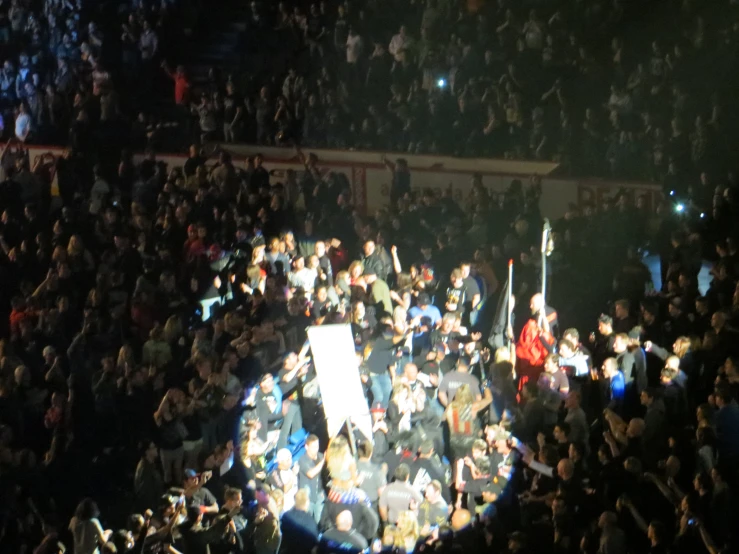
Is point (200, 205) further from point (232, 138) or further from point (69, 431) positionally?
point (69, 431)

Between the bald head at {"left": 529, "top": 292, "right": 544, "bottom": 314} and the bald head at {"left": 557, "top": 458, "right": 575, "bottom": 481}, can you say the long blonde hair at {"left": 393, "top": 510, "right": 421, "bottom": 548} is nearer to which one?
the bald head at {"left": 557, "top": 458, "right": 575, "bottom": 481}

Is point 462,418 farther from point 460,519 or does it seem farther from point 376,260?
point 376,260

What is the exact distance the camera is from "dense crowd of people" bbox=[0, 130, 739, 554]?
24.4ft

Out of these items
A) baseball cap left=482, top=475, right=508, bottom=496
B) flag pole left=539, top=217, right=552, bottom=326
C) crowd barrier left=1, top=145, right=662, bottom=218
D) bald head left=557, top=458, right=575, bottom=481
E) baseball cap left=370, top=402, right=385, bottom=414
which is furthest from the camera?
crowd barrier left=1, top=145, right=662, bottom=218

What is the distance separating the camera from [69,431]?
8875 mm

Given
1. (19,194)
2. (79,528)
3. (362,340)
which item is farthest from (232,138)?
(79,528)

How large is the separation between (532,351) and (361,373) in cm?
161

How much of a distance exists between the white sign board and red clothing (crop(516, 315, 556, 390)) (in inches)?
59.5

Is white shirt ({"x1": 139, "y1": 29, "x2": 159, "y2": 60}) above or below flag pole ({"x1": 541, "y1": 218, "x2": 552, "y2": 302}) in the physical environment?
above

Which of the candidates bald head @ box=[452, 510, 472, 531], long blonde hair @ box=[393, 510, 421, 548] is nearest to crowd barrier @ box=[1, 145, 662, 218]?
bald head @ box=[452, 510, 472, 531]

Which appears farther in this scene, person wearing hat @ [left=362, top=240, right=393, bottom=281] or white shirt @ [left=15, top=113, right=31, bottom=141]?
white shirt @ [left=15, top=113, right=31, bottom=141]

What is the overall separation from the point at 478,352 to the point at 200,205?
392cm

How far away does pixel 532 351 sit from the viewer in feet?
28.5

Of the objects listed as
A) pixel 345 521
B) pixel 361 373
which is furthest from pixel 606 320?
pixel 345 521
